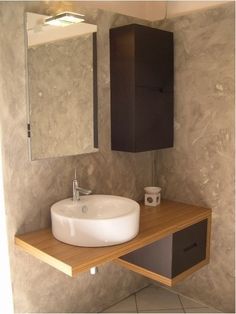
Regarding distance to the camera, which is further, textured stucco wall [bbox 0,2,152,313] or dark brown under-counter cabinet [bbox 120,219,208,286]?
dark brown under-counter cabinet [bbox 120,219,208,286]

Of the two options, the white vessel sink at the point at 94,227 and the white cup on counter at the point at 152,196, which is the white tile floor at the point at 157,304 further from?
the white vessel sink at the point at 94,227

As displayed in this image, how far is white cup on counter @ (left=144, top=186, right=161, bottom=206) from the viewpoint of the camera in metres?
2.34

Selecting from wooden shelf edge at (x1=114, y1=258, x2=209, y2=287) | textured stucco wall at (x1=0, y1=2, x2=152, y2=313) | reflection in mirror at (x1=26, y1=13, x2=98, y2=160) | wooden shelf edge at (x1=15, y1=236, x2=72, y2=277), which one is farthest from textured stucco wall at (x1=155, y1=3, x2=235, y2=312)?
wooden shelf edge at (x1=15, y1=236, x2=72, y2=277)

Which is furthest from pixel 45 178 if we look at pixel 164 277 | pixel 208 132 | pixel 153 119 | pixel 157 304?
pixel 157 304

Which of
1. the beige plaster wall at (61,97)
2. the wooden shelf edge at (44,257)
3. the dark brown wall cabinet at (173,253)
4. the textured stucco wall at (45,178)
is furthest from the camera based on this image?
the dark brown wall cabinet at (173,253)

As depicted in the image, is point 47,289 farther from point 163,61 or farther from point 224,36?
point 224,36

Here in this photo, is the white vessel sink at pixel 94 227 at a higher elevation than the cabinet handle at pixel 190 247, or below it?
higher

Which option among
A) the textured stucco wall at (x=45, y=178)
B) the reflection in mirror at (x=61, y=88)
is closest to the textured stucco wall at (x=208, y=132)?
the textured stucco wall at (x=45, y=178)

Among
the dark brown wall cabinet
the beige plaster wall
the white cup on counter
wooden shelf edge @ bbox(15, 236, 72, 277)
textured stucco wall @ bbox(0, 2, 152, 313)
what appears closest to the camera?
wooden shelf edge @ bbox(15, 236, 72, 277)

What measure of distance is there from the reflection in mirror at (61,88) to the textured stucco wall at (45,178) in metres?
0.05

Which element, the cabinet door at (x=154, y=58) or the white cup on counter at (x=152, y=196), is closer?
the cabinet door at (x=154, y=58)

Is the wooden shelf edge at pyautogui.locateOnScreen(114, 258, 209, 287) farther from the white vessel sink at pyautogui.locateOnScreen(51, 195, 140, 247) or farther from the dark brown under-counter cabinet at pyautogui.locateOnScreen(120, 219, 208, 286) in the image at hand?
the white vessel sink at pyautogui.locateOnScreen(51, 195, 140, 247)

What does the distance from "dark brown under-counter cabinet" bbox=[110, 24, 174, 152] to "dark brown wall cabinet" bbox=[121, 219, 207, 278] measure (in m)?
0.57

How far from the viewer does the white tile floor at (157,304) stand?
92.0 inches
